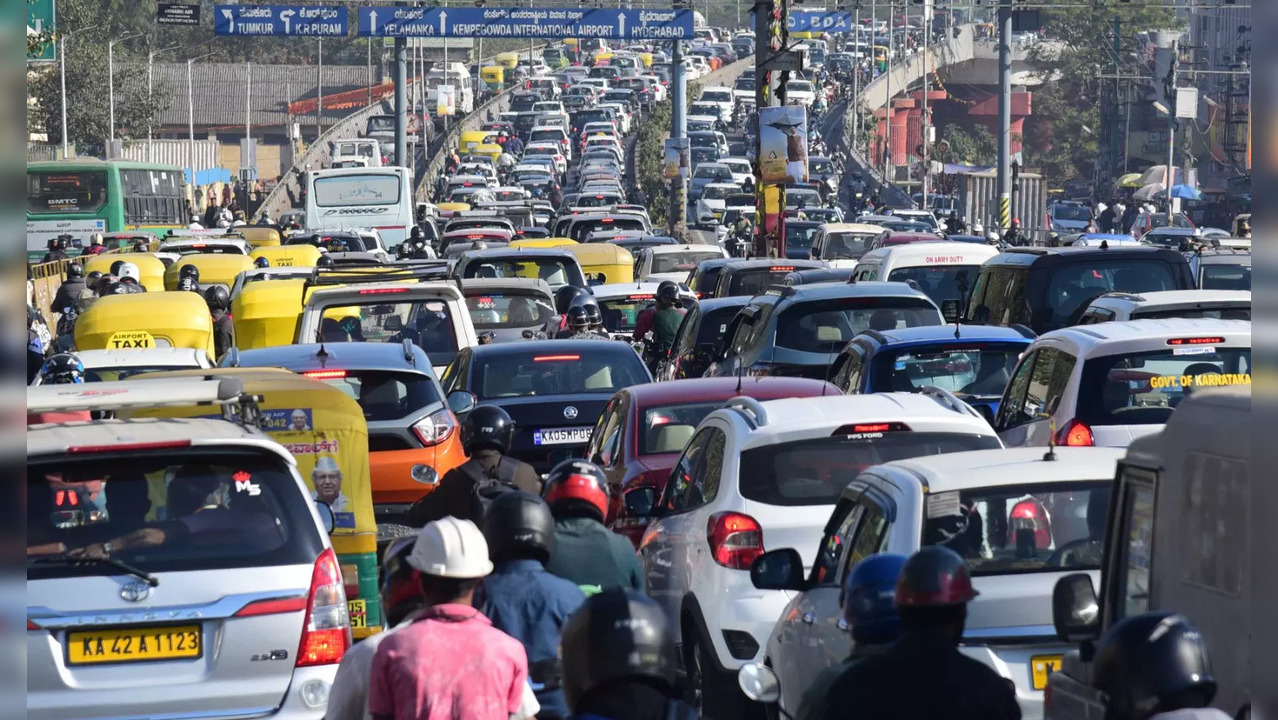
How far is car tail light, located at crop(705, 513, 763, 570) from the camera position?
28.3ft

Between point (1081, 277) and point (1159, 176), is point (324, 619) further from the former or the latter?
point (1159, 176)

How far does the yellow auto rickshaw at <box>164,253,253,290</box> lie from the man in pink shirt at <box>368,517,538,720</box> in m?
21.3

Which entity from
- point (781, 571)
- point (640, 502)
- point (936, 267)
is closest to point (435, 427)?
point (640, 502)

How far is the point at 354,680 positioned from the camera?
5633 millimetres

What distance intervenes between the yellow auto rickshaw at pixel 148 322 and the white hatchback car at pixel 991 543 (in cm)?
1046

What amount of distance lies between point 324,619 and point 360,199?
42300 mm

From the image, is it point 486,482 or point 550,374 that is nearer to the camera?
point 486,482

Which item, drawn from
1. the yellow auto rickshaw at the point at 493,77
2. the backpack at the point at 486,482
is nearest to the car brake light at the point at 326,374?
the backpack at the point at 486,482

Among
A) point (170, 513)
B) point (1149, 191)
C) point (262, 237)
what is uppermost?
point (170, 513)

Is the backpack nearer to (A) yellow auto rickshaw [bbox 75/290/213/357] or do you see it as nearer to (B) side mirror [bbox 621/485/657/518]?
(B) side mirror [bbox 621/485/657/518]

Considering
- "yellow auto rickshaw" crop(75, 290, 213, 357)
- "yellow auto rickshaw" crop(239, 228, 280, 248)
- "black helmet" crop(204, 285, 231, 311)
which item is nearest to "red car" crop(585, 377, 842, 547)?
"yellow auto rickshaw" crop(75, 290, 213, 357)

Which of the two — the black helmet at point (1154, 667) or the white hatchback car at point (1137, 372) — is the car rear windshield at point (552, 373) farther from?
the black helmet at point (1154, 667)

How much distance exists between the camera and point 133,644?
7.04 metres

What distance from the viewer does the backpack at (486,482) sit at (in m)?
8.66
